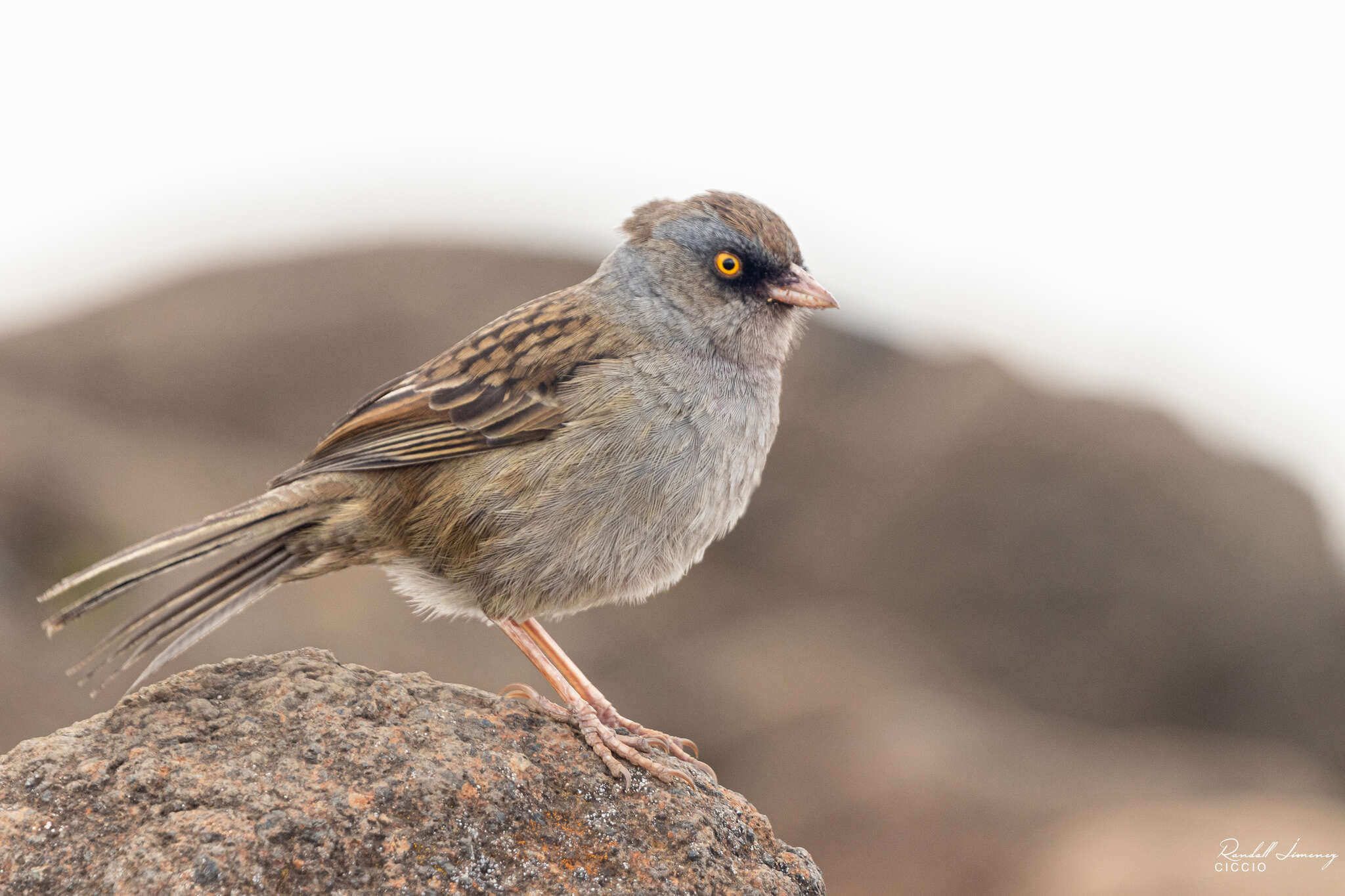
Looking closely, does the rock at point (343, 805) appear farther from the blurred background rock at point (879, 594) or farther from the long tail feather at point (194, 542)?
the blurred background rock at point (879, 594)

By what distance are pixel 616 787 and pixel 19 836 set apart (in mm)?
1970

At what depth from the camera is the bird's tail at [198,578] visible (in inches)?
162

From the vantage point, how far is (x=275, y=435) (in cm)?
1577

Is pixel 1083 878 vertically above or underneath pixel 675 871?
underneath

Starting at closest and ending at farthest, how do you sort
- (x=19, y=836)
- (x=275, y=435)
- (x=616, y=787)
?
1. (x=19, y=836)
2. (x=616, y=787)
3. (x=275, y=435)

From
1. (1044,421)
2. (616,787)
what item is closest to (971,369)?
(1044,421)

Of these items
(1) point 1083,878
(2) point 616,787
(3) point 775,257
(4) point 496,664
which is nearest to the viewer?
(2) point 616,787

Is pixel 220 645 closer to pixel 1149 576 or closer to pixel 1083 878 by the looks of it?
pixel 1083 878

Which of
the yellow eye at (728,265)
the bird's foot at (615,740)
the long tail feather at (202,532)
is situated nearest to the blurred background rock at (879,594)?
the bird's foot at (615,740)

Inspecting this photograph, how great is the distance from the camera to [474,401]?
489 centimetres

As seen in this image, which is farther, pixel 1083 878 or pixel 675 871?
pixel 1083 878
